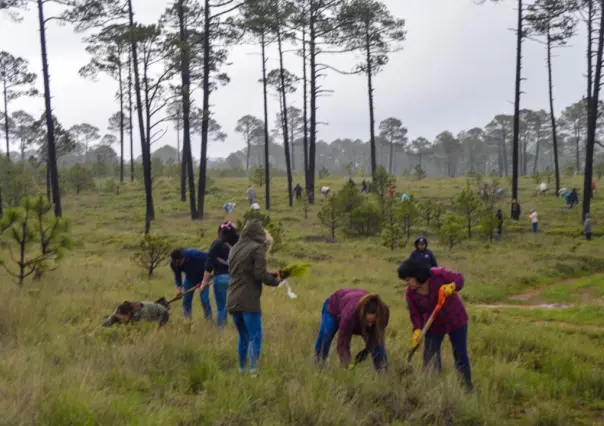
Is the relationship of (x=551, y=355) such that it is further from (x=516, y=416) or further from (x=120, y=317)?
(x=120, y=317)

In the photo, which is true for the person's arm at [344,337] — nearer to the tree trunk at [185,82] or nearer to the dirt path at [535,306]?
the dirt path at [535,306]

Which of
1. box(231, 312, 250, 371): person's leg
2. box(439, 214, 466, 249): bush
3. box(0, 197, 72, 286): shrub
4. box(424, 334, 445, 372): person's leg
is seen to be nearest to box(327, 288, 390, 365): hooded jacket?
box(424, 334, 445, 372): person's leg

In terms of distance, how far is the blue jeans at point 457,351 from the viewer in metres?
5.19

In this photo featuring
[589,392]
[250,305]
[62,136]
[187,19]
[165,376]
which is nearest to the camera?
[165,376]

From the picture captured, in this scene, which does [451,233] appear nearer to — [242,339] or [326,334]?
[326,334]

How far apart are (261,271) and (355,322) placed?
1.00 m

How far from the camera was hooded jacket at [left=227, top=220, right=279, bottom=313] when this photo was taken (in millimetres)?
5352

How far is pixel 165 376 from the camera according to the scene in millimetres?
4973

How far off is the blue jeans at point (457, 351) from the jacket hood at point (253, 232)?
6.12 feet

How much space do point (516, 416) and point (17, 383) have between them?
423cm

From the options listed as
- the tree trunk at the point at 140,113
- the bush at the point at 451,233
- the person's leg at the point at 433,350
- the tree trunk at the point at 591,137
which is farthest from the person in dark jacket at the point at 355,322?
the tree trunk at the point at 591,137

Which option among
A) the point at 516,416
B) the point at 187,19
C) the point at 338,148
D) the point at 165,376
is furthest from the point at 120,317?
the point at 338,148

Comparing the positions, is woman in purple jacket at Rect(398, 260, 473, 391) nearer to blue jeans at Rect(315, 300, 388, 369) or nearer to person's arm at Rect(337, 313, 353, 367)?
blue jeans at Rect(315, 300, 388, 369)

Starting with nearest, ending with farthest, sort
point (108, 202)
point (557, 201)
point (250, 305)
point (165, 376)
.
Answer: point (165, 376)
point (250, 305)
point (557, 201)
point (108, 202)
